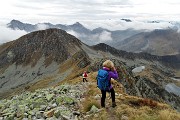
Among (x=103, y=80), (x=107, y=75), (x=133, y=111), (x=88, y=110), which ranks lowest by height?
(x=88, y=110)

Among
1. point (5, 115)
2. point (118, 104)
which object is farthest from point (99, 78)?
point (5, 115)

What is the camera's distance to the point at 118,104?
20656mm

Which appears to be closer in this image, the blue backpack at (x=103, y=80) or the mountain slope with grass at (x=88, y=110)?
the mountain slope with grass at (x=88, y=110)

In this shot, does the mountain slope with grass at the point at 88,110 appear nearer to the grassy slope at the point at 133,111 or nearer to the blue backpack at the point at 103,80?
the grassy slope at the point at 133,111

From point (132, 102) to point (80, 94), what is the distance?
5602 millimetres

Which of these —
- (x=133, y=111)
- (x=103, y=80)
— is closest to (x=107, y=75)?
(x=103, y=80)

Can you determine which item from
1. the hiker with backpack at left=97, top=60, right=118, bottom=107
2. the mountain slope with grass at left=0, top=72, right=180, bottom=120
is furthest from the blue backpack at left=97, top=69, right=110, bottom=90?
the mountain slope with grass at left=0, top=72, right=180, bottom=120

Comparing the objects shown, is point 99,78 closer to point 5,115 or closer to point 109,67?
point 109,67

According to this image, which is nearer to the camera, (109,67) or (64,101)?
(109,67)

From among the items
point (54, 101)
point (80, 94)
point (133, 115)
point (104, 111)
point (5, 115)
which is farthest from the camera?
point (80, 94)

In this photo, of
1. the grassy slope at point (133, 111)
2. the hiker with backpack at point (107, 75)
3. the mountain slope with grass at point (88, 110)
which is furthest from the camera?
the hiker with backpack at point (107, 75)

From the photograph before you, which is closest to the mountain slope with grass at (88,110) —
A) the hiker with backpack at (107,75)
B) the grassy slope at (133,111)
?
the grassy slope at (133,111)

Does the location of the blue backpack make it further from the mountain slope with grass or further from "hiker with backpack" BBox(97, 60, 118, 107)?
the mountain slope with grass

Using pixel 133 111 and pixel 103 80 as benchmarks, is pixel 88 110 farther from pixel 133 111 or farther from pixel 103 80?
pixel 133 111
